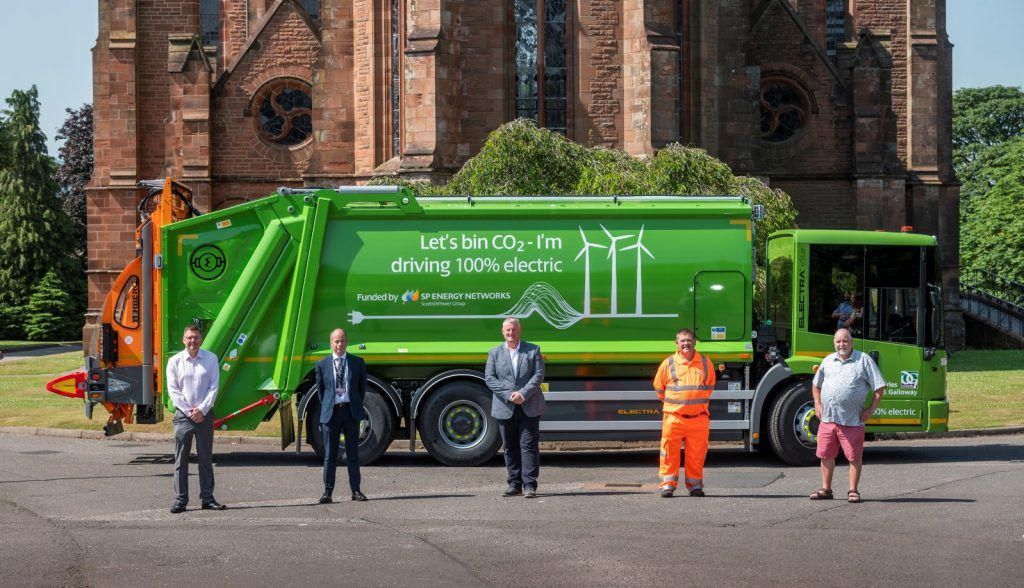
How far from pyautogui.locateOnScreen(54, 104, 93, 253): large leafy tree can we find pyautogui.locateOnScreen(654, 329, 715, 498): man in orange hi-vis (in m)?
60.3

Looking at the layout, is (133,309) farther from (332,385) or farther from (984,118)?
(984,118)

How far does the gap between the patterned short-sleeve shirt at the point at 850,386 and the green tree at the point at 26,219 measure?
184 feet

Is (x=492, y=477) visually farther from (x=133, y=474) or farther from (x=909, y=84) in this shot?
(x=909, y=84)

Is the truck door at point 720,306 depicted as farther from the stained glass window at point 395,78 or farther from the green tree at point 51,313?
the green tree at point 51,313

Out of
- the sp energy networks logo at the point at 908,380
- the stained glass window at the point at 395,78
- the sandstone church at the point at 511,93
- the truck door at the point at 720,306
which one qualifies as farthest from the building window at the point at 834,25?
the truck door at the point at 720,306

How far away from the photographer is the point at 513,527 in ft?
34.7

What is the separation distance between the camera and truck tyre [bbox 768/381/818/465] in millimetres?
14812

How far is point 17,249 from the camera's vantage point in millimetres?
64062

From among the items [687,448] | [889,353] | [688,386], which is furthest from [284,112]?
[687,448]

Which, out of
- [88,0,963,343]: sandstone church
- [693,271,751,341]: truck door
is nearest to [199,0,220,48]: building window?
[88,0,963,343]: sandstone church

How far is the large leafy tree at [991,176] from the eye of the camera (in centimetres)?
5594

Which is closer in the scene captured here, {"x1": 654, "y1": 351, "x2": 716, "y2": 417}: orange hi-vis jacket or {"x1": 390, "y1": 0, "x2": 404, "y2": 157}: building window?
{"x1": 654, "y1": 351, "x2": 716, "y2": 417}: orange hi-vis jacket

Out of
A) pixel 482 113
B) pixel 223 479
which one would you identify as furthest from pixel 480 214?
pixel 482 113

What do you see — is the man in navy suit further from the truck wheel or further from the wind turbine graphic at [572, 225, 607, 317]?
the wind turbine graphic at [572, 225, 607, 317]
